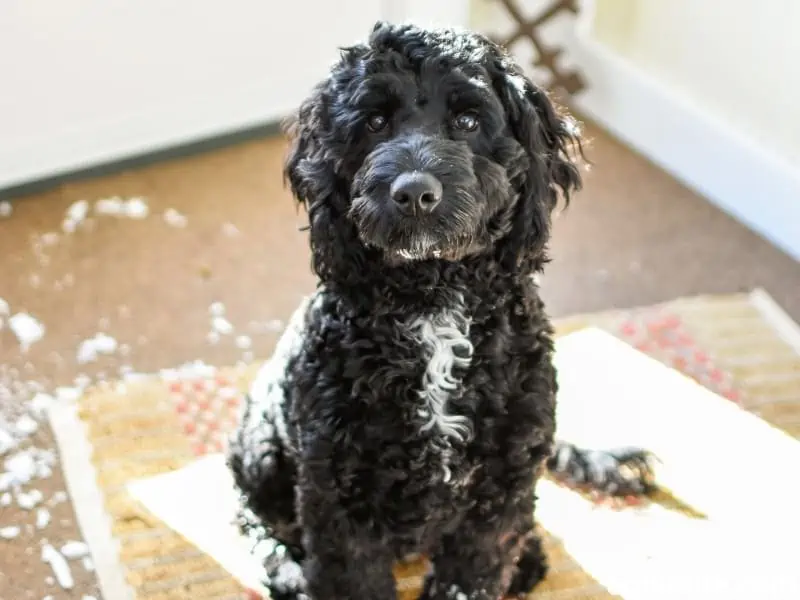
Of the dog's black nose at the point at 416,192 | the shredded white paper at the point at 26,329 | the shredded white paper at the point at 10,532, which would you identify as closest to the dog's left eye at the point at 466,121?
the dog's black nose at the point at 416,192

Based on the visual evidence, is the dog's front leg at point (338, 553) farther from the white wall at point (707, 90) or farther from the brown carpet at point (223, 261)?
the white wall at point (707, 90)

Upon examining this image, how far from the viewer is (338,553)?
159 centimetres

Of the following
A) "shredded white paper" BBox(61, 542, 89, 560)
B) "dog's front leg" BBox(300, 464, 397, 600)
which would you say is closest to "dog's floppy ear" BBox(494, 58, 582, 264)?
"dog's front leg" BBox(300, 464, 397, 600)

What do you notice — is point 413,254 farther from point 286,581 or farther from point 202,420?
point 202,420

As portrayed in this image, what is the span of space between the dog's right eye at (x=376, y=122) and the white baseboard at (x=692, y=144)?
174 centimetres

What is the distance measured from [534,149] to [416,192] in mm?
238

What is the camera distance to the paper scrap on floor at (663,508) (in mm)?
1883

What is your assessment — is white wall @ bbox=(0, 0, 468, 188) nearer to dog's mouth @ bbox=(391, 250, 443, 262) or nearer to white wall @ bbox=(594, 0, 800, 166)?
white wall @ bbox=(594, 0, 800, 166)

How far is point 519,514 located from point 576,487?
46 centimetres

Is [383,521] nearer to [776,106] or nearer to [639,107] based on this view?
[776,106]

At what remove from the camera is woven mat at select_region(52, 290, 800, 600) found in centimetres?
189

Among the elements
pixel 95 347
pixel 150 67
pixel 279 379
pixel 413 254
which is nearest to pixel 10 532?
pixel 95 347

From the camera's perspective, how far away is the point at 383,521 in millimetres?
1537

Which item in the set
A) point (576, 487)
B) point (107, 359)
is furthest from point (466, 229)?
point (107, 359)
